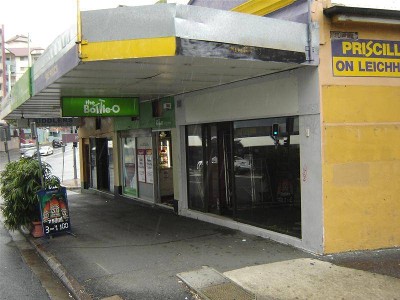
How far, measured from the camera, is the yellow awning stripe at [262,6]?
7.04 metres

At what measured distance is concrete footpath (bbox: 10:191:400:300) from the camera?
5004 mm

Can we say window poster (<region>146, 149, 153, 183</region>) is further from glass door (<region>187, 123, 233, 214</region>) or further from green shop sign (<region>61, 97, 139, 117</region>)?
green shop sign (<region>61, 97, 139, 117</region>)

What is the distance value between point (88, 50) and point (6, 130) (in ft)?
23.4

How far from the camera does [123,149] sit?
1420 cm

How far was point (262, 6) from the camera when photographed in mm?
7504

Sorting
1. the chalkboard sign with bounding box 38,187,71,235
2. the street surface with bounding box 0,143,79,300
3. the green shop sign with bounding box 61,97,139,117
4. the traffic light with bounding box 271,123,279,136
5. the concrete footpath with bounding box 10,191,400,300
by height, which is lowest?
the street surface with bounding box 0,143,79,300

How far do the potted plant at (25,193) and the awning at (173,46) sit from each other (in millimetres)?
2608

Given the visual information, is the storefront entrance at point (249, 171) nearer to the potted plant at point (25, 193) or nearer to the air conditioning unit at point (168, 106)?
the air conditioning unit at point (168, 106)

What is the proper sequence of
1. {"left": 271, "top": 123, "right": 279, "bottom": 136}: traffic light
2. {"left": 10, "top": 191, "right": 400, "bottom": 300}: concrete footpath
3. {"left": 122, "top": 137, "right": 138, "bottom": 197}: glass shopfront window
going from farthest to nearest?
{"left": 122, "top": 137, "right": 138, "bottom": 197}: glass shopfront window < {"left": 271, "top": 123, "right": 279, "bottom": 136}: traffic light < {"left": 10, "top": 191, "right": 400, "bottom": 300}: concrete footpath

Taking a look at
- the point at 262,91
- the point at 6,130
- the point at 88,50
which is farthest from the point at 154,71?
the point at 6,130

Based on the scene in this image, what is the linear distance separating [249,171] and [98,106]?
11.8 ft

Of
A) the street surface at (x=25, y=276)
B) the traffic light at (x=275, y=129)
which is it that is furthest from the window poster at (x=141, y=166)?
the traffic light at (x=275, y=129)

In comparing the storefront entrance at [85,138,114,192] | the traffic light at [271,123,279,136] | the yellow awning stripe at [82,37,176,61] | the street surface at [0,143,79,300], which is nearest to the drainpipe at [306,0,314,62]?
the traffic light at [271,123,279,136]

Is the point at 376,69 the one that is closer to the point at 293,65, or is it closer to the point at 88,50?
the point at 293,65
